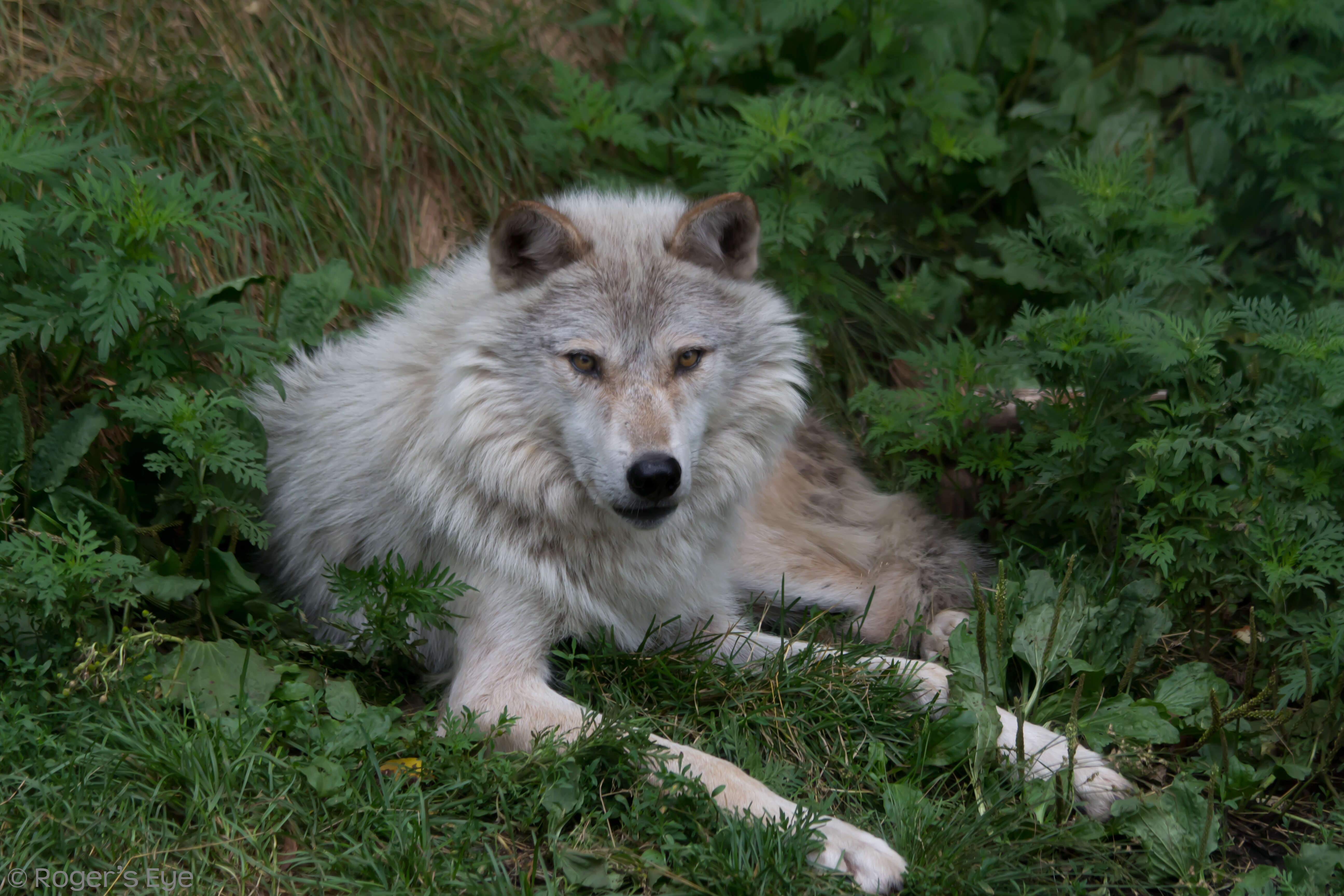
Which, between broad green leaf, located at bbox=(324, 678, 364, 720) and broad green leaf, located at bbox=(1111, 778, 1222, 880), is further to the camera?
broad green leaf, located at bbox=(324, 678, 364, 720)

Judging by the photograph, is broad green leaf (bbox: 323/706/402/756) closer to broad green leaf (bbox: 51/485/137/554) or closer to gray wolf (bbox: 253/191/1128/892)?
gray wolf (bbox: 253/191/1128/892)

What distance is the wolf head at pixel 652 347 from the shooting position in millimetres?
3365

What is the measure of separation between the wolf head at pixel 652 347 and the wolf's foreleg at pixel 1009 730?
1.74 feet

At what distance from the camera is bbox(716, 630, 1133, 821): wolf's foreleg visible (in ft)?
10.7

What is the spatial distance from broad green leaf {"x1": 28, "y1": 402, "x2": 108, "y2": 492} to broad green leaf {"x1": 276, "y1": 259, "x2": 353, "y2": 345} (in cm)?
109

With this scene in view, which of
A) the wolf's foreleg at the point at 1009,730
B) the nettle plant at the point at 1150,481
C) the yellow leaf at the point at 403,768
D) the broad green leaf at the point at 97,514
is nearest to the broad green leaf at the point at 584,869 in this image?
the yellow leaf at the point at 403,768

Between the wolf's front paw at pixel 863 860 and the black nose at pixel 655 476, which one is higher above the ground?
the black nose at pixel 655 476

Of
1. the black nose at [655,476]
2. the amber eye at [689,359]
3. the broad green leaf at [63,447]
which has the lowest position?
the broad green leaf at [63,447]

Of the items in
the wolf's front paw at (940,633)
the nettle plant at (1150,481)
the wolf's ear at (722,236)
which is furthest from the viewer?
the wolf's front paw at (940,633)

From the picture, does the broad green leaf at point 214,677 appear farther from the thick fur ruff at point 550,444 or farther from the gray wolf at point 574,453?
the thick fur ruff at point 550,444

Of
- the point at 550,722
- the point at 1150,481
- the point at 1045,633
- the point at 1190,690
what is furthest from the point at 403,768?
the point at 1150,481

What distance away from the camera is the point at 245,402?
12.8ft

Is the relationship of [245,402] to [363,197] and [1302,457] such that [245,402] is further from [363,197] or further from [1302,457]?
[1302,457]

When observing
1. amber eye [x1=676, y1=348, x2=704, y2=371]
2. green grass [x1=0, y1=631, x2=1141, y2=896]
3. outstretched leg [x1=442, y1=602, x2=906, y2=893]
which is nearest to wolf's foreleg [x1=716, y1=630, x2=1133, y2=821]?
green grass [x1=0, y1=631, x2=1141, y2=896]
